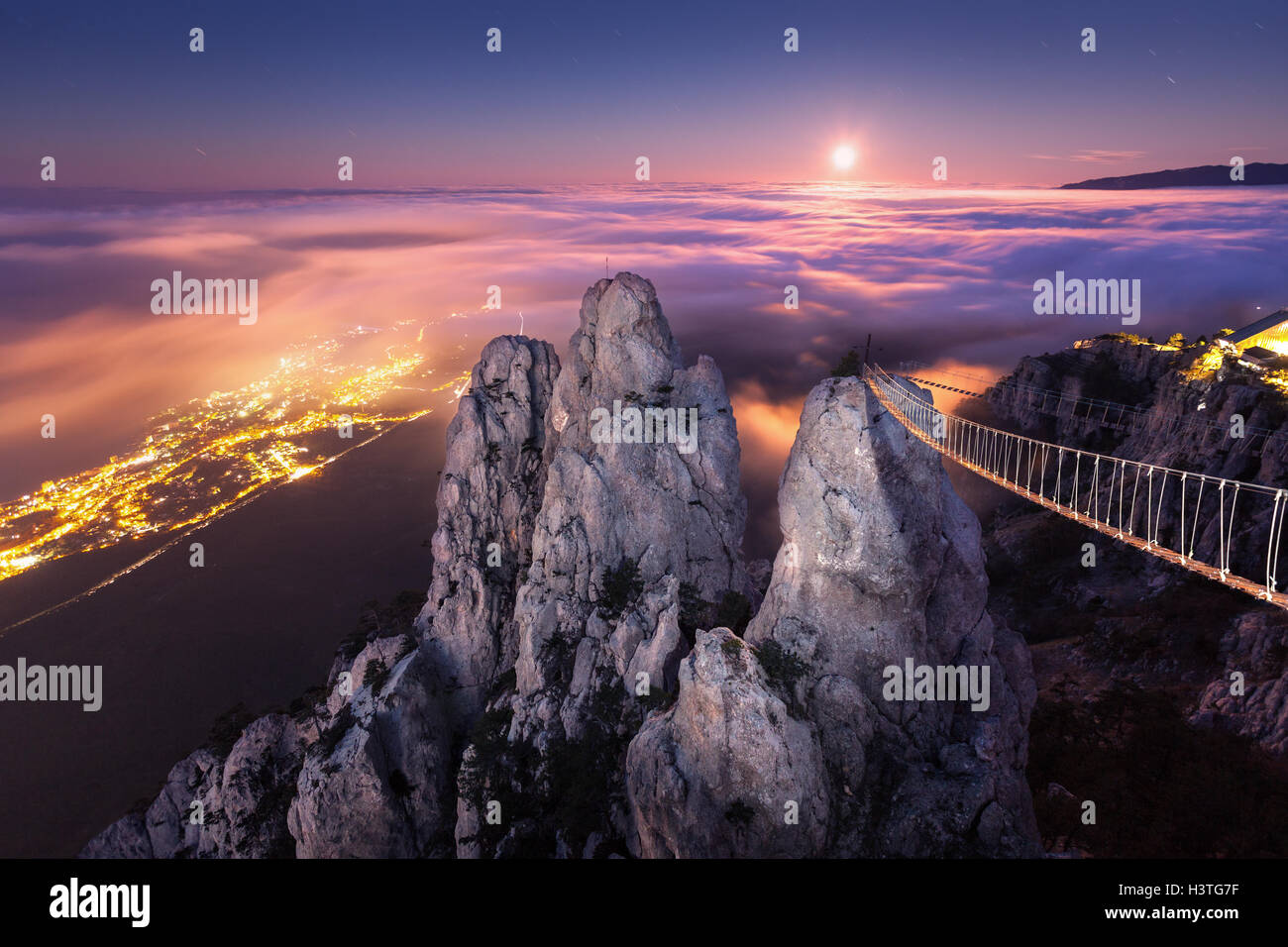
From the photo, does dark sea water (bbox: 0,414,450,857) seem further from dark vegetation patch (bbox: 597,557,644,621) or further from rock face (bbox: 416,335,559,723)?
dark vegetation patch (bbox: 597,557,644,621)

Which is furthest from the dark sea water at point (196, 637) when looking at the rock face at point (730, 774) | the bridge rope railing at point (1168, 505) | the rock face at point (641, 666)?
the rock face at point (730, 774)

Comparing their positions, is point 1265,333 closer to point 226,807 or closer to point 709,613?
point 709,613

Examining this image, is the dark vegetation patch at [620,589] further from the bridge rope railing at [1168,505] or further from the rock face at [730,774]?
the bridge rope railing at [1168,505]

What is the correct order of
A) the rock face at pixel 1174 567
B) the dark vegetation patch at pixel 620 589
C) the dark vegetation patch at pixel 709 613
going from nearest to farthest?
the dark vegetation patch at pixel 709 613 → the dark vegetation patch at pixel 620 589 → the rock face at pixel 1174 567

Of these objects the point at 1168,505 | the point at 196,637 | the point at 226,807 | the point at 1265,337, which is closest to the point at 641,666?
the point at 226,807

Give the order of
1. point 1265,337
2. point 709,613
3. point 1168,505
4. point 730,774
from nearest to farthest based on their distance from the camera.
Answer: point 730,774, point 709,613, point 1168,505, point 1265,337

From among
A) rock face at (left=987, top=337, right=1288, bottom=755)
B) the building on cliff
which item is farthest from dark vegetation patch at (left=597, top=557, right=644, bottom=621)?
the building on cliff
